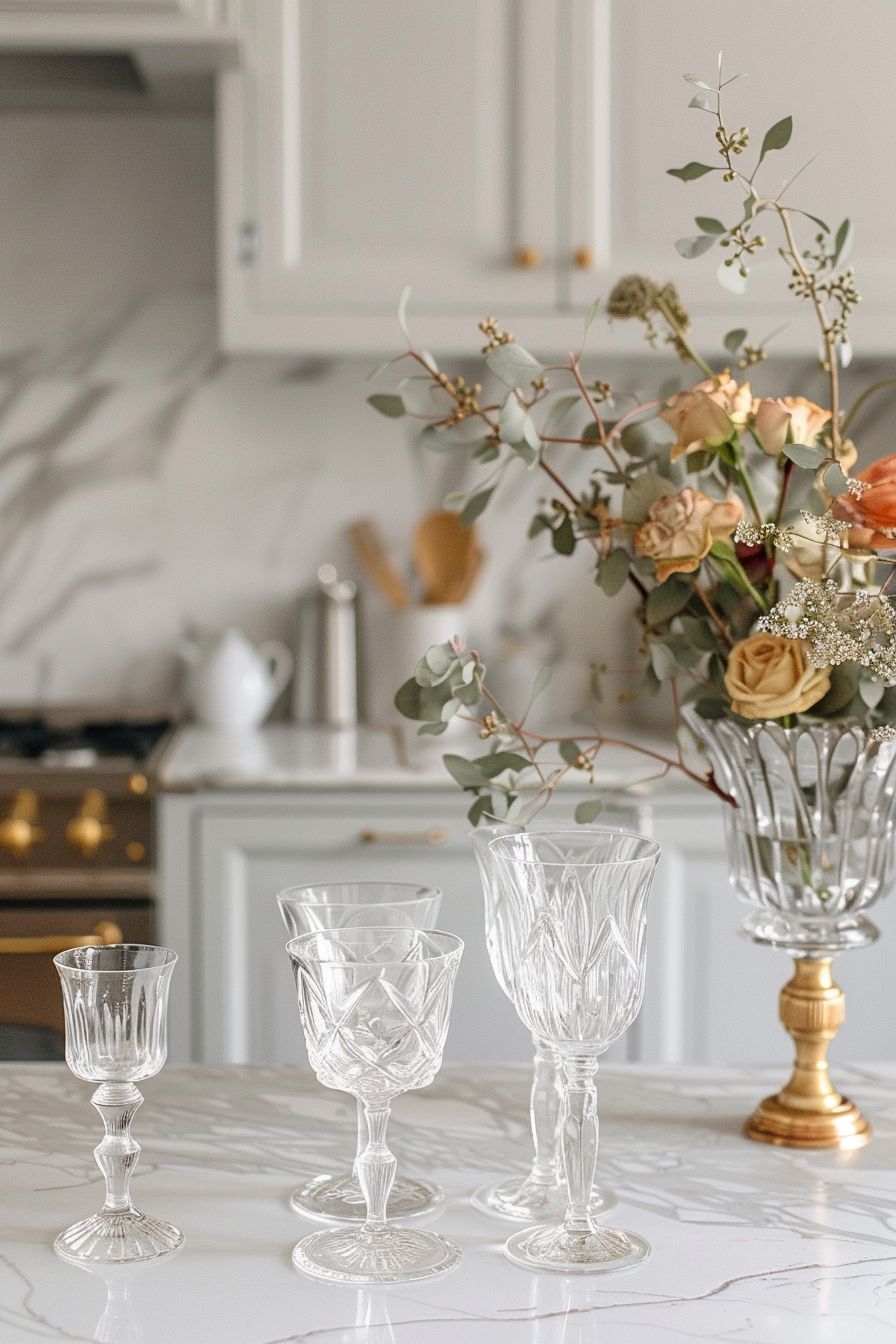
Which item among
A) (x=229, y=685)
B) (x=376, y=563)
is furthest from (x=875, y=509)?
(x=376, y=563)

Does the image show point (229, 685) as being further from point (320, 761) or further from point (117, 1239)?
point (117, 1239)

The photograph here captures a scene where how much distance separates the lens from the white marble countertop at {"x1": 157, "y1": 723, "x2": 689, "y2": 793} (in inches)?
84.6

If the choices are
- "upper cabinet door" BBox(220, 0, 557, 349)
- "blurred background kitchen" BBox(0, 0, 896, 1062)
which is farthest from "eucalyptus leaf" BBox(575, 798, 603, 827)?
"upper cabinet door" BBox(220, 0, 557, 349)

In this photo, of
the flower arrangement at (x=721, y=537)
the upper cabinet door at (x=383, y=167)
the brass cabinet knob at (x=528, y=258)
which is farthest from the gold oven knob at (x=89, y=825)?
the flower arrangement at (x=721, y=537)

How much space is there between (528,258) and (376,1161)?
1.71 metres

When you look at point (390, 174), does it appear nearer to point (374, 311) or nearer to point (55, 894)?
point (374, 311)

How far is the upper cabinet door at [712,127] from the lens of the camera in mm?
2258

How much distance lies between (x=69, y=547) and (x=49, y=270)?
476 mm

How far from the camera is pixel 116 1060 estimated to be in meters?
0.83

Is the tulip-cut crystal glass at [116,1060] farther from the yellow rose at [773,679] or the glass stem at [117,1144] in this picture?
the yellow rose at [773,679]

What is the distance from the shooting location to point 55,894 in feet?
7.13

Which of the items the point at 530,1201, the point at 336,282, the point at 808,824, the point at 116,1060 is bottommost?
the point at 530,1201

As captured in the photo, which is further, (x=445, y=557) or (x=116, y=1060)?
(x=445, y=557)

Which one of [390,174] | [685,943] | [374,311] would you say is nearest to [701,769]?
[685,943]
